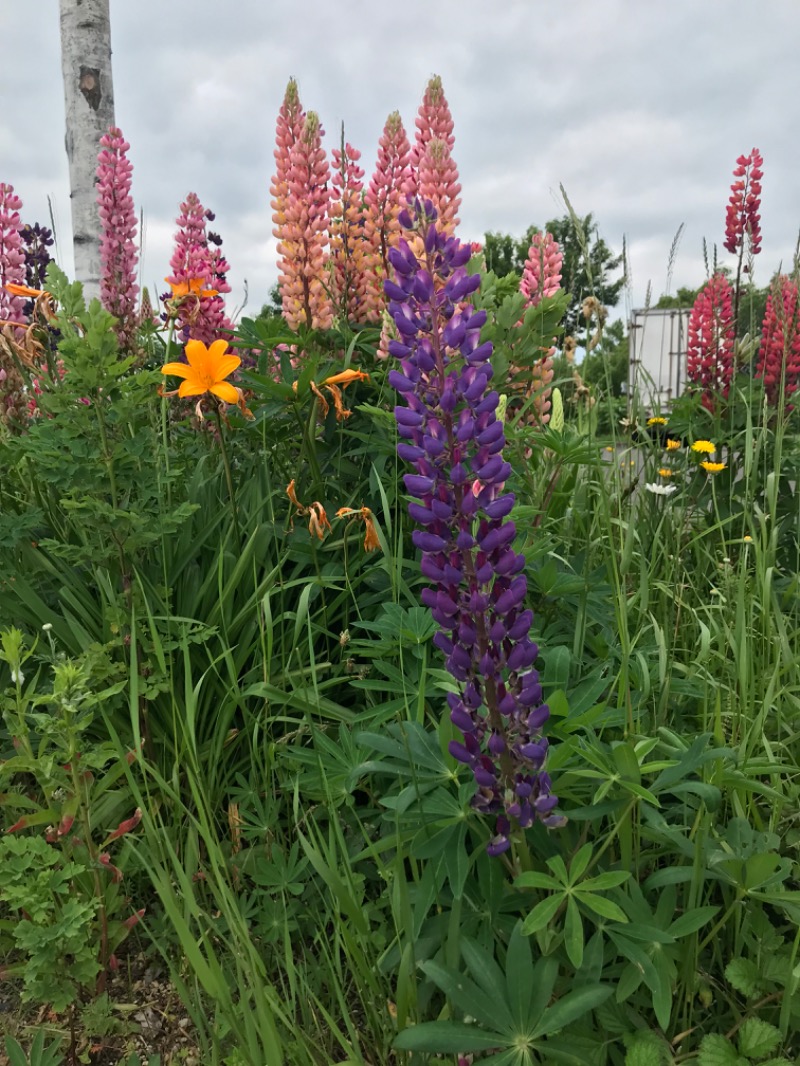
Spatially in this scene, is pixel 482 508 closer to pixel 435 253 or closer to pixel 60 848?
pixel 435 253

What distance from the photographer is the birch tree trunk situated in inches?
217

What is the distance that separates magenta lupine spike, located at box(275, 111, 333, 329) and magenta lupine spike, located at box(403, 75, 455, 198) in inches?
13.7

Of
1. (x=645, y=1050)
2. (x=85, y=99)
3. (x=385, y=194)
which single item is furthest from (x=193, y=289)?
(x=85, y=99)

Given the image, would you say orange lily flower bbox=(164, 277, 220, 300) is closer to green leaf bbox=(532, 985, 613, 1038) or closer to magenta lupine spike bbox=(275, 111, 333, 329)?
magenta lupine spike bbox=(275, 111, 333, 329)

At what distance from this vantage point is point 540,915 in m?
1.29

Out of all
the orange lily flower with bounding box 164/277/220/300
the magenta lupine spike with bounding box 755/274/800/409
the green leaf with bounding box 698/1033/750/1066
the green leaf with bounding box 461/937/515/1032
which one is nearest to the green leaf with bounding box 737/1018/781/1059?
the green leaf with bounding box 698/1033/750/1066

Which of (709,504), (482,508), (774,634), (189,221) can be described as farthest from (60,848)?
(709,504)

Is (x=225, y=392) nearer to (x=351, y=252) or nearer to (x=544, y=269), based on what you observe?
(x=351, y=252)

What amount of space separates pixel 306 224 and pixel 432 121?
0.69 meters

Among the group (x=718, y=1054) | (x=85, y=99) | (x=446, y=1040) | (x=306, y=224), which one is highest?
(x=85, y=99)

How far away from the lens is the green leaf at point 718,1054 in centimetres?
137

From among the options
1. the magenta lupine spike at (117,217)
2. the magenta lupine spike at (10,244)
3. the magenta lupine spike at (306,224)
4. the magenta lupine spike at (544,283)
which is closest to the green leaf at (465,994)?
the magenta lupine spike at (544,283)

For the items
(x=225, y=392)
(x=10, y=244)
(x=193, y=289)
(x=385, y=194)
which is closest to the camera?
(x=225, y=392)

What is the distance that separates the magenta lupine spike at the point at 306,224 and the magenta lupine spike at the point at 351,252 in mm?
80
